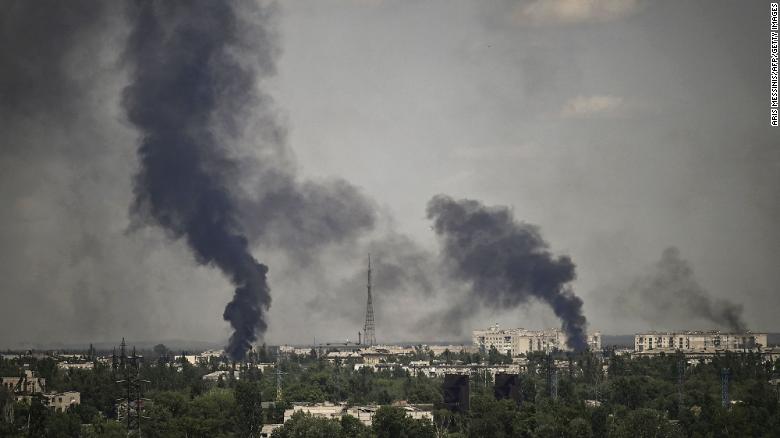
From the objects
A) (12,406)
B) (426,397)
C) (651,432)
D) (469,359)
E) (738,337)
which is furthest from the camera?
(738,337)

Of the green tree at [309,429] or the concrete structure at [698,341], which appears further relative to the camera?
the concrete structure at [698,341]

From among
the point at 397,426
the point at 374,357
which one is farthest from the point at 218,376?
the point at 374,357

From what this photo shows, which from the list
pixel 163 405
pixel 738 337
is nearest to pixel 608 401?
pixel 163 405

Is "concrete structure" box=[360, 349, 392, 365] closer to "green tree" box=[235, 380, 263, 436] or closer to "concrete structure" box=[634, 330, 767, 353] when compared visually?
"concrete structure" box=[634, 330, 767, 353]

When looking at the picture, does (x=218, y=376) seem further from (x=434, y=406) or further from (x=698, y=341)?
(x=698, y=341)

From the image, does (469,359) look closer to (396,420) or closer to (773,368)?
(773,368)

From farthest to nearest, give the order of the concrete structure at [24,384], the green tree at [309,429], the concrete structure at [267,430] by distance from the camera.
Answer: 1. the concrete structure at [24,384]
2. the concrete structure at [267,430]
3. the green tree at [309,429]

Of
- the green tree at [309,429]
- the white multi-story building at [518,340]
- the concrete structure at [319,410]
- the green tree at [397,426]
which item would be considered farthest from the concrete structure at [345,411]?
the white multi-story building at [518,340]

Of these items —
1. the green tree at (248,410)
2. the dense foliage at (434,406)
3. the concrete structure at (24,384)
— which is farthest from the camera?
the concrete structure at (24,384)

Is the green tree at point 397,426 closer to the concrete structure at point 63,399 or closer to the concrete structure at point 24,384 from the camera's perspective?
the concrete structure at point 63,399

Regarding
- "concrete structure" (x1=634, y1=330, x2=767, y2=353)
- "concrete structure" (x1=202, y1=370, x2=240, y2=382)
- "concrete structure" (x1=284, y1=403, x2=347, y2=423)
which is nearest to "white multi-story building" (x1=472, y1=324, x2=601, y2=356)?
"concrete structure" (x1=634, y1=330, x2=767, y2=353)
